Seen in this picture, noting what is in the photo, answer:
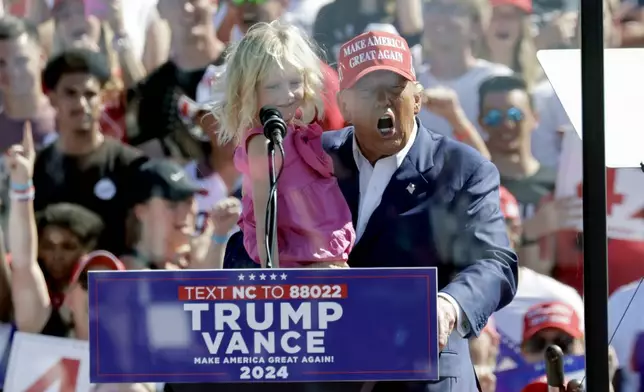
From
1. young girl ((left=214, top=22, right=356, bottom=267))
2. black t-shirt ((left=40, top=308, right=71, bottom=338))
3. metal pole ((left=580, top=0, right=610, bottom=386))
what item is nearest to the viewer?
metal pole ((left=580, top=0, right=610, bottom=386))

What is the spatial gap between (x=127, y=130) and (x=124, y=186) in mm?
147

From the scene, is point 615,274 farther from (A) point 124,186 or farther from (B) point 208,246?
(A) point 124,186

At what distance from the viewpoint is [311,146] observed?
2695 mm

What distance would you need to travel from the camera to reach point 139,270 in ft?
8.67

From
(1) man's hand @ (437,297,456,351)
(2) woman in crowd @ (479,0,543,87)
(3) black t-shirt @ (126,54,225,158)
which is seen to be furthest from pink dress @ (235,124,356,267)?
(2) woman in crowd @ (479,0,543,87)

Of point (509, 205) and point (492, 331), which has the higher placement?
point (509, 205)

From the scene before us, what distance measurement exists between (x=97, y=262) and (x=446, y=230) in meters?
0.91

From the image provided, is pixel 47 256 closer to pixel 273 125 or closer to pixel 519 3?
pixel 273 125

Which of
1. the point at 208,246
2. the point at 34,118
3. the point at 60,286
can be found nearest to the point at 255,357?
the point at 208,246

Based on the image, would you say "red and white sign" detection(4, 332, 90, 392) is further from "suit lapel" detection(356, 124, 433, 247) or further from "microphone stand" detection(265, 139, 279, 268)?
"suit lapel" detection(356, 124, 433, 247)

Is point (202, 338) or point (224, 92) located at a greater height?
point (224, 92)

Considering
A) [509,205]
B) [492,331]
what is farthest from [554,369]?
[509,205]

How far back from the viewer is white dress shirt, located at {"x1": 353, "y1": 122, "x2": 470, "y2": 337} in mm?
2701

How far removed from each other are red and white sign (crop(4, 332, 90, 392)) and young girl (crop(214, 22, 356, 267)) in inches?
21.8
